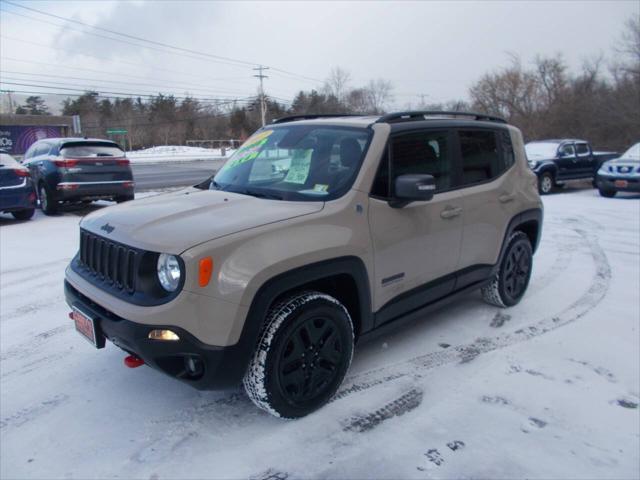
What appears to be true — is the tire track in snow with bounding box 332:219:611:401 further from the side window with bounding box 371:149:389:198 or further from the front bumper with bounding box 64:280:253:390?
the side window with bounding box 371:149:389:198

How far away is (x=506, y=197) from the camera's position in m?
4.62

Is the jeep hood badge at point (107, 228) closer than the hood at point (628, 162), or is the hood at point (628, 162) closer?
the jeep hood badge at point (107, 228)

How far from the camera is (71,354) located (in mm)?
3982

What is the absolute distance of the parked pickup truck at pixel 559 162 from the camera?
48.8 feet

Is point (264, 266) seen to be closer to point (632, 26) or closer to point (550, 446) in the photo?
point (550, 446)

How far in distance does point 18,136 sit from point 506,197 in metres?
46.9

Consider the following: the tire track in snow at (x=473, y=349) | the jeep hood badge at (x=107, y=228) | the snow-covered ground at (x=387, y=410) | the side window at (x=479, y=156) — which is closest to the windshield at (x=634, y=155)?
the tire track in snow at (x=473, y=349)

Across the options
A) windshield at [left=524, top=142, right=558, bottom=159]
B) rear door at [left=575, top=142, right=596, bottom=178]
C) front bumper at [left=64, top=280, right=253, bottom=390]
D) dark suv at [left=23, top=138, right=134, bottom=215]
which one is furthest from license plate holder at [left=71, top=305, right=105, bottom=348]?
rear door at [left=575, top=142, right=596, bottom=178]

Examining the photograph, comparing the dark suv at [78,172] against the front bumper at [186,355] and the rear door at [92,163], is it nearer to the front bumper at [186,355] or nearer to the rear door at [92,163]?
the rear door at [92,163]

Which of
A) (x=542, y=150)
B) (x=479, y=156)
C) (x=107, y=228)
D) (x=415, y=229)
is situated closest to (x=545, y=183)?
(x=542, y=150)

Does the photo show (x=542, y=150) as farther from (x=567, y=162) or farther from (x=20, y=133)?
(x=20, y=133)

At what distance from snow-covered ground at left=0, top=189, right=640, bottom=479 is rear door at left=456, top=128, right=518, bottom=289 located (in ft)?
2.07

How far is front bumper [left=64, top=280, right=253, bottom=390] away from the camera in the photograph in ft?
8.40

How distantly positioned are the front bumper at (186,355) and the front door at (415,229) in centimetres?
111
